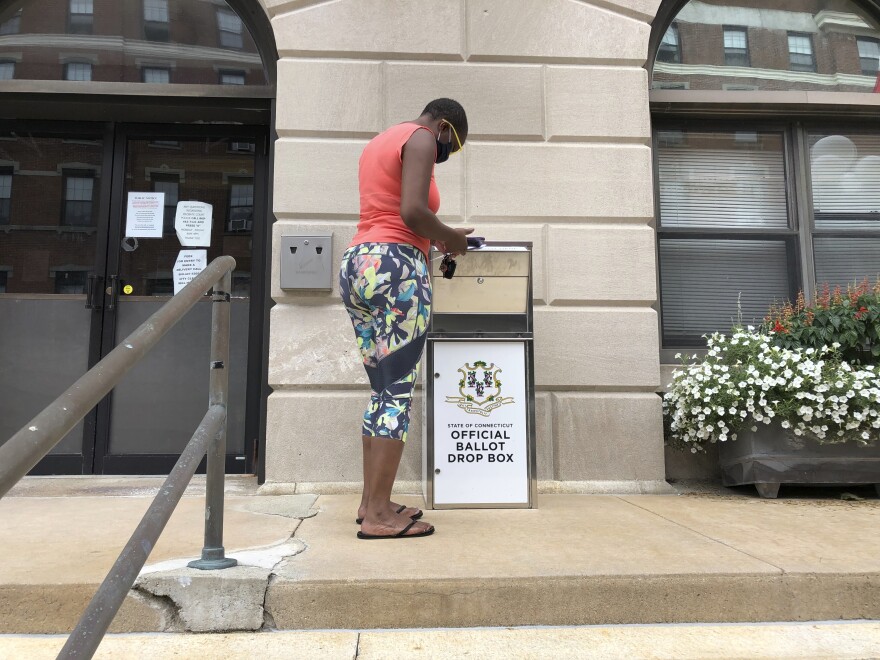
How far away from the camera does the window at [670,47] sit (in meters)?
5.20

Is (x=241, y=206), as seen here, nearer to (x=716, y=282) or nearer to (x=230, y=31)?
(x=230, y=31)

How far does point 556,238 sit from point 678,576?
2.63 meters

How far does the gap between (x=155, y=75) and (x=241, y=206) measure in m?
1.11

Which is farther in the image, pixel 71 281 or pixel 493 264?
pixel 71 281

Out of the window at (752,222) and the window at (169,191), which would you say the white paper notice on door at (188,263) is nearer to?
the window at (169,191)

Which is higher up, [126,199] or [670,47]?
[670,47]

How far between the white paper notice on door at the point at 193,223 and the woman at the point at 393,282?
2.47 meters

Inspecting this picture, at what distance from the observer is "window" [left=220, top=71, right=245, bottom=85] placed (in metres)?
4.77

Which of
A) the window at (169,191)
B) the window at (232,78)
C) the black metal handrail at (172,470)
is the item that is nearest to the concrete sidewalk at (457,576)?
the black metal handrail at (172,470)

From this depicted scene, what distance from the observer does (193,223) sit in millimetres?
4977

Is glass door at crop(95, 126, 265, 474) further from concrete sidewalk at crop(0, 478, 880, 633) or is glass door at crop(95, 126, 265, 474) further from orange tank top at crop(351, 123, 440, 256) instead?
orange tank top at crop(351, 123, 440, 256)

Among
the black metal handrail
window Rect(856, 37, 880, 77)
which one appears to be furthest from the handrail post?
window Rect(856, 37, 880, 77)

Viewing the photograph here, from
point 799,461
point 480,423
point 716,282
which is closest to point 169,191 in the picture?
point 480,423

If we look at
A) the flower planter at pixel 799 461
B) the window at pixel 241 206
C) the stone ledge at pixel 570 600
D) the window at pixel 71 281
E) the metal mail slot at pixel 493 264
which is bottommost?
the stone ledge at pixel 570 600
